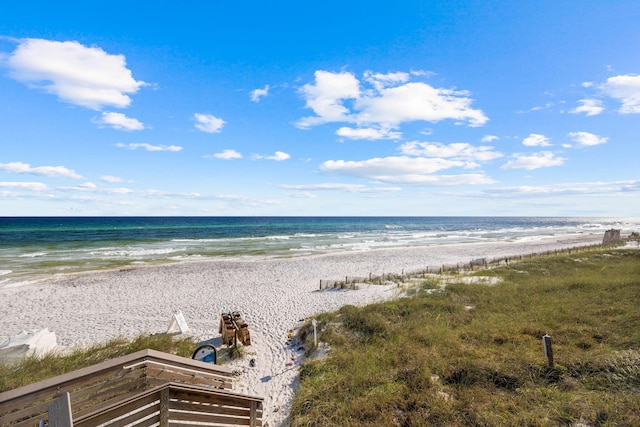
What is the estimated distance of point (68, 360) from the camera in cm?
1026

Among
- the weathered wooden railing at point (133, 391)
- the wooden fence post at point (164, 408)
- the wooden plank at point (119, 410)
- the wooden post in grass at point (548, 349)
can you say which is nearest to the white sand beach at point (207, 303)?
the weathered wooden railing at point (133, 391)

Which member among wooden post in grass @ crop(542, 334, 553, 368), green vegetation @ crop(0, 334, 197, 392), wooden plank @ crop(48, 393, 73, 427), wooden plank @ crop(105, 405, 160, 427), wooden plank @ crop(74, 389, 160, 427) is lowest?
green vegetation @ crop(0, 334, 197, 392)

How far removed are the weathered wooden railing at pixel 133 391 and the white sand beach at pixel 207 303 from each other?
2.45 m

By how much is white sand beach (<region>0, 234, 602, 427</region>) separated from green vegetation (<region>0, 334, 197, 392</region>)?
2350 mm

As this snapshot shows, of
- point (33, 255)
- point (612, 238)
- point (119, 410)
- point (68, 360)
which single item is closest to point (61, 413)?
point (119, 410)

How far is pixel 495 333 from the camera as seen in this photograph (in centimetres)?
1063

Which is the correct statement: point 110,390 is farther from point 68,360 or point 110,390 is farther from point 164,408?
point 68,360

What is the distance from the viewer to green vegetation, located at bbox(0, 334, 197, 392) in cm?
876

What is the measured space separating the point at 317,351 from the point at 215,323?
23.1 ft

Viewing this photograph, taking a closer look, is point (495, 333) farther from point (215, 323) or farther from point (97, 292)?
point (97, 292)

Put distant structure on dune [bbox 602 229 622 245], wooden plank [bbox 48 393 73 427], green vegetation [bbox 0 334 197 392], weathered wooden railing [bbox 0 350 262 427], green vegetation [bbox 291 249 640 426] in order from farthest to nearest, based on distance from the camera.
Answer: distant structure on dune [bbox 602 229 622 245], green vegetation [bbox 0 334 197 392], green vegetation [bbox 291 249 640 426], weathered wooden railing [bbox 0 350 262 427], wooden plank [bbox 48 393 73 427]

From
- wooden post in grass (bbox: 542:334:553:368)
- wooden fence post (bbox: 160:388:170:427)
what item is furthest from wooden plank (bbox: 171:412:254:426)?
wooden post in grass (bbox: 542:334:553:368)

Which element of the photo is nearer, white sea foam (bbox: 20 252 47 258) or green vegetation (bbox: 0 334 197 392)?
green vegetation (bbox: 0 334 197 392)

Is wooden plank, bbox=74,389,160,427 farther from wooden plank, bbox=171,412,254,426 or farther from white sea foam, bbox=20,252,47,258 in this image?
white sea foam, bbox=20,252,47,258
